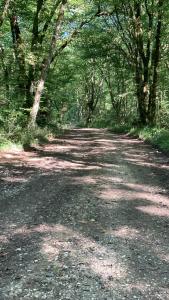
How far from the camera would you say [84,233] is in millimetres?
7320

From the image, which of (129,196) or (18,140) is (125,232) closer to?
(129,196)

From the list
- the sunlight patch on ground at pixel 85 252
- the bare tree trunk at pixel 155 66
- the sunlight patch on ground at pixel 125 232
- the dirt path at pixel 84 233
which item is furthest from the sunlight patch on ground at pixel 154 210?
the bare tree trunk at pixel 155 66

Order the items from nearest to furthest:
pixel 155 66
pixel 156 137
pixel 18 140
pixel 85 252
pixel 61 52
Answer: pixel 85 252, pixel 18 140, pixel 156 137, pixel 155 66, pixel 61 52

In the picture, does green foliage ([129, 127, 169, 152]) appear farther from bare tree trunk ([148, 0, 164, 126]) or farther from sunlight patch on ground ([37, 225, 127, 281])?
sunlight patch on ground ([37, 225, 127, 281])

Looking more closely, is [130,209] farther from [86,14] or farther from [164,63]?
[164,63]

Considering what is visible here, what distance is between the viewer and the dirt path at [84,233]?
5391mm

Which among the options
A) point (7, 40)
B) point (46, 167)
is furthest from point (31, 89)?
point (46, 167)

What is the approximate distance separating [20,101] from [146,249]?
647 inches

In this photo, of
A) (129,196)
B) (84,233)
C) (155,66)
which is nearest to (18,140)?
(129,196)

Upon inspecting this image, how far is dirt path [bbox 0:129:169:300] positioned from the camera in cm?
539

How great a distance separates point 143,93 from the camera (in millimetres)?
31578

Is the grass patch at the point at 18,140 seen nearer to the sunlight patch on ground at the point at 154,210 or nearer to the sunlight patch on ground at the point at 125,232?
the sunlight patch on ground at the point at 154,210

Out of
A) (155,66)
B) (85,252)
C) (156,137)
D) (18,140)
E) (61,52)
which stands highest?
(61,52)

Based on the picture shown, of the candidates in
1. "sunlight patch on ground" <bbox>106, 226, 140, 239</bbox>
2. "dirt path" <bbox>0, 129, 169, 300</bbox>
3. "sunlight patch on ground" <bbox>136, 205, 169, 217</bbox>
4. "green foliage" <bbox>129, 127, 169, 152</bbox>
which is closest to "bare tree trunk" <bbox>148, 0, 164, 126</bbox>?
"green foliage" <bbox>129, 127, 169, 152</bbox>
